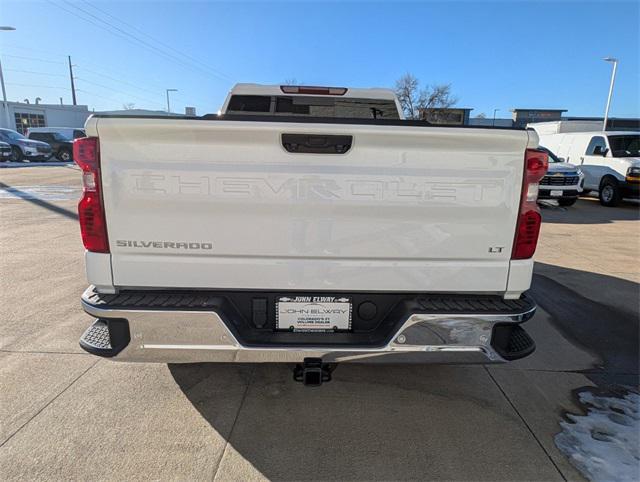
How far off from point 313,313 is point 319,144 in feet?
3.09

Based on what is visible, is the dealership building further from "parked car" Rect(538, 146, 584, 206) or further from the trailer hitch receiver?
the trailer hitch receiver

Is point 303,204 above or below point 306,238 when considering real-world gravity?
above

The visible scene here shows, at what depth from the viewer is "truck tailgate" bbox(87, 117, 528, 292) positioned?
2145 mm

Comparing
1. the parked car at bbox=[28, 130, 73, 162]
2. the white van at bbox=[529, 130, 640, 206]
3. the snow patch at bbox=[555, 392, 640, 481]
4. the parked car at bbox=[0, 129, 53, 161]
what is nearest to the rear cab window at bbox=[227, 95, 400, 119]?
the snow patch at bbox=[555, 392, 640, 481]

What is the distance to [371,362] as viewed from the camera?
2.39 metres

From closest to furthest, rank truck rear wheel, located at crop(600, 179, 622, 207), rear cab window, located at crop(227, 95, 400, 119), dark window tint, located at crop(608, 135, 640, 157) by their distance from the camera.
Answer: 1. rear cab window, located at crop(227, 95, 400, 119)
2. truck rear wheel, located at crop(600, 179, 622, 207)
3. dark window tint, located at crop(608, 135, 640, 157)

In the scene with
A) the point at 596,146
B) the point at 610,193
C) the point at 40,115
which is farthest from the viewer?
the point at 40,115

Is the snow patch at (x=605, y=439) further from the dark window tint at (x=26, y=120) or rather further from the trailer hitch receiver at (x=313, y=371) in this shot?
the dark window tint at (x=26, y=120)

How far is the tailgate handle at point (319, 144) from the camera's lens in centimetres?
220

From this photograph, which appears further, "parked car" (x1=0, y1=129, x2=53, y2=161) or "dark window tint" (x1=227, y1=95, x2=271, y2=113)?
"parked car" (x1=0, y1=129, x2=53, y2=161)

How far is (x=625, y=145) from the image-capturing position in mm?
14117

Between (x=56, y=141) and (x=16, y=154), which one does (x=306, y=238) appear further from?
(x=56, y=141)

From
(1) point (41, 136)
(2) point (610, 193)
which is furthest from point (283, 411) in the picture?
(1) point (41, 136)

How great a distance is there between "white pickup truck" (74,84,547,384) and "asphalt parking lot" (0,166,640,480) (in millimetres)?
559
